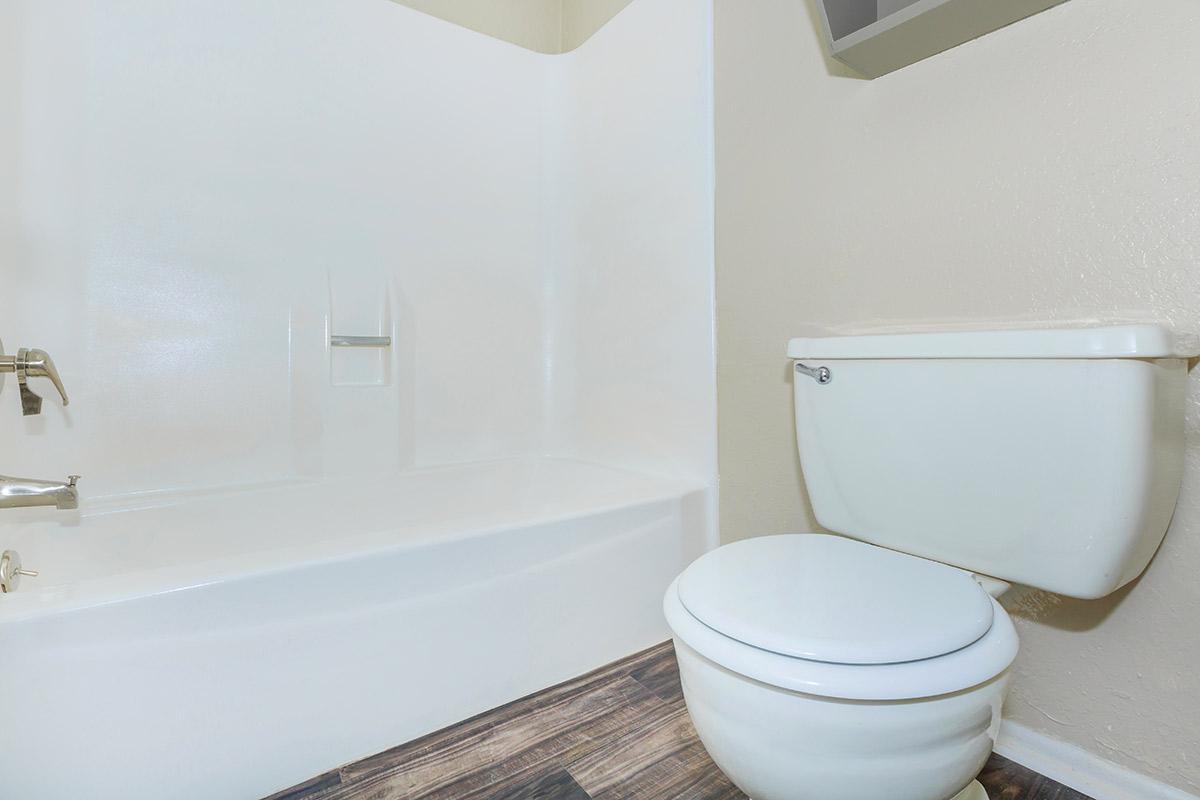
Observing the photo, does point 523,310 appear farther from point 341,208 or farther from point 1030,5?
point 1030,5

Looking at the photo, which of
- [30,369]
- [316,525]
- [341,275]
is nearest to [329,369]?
[341,275]

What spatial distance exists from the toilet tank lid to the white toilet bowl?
36 cm

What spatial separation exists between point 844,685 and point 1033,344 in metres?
0.58

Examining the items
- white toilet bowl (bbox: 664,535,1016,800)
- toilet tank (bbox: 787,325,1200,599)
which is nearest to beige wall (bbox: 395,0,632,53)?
toilet tank (bbox: 787,325,1200,599)

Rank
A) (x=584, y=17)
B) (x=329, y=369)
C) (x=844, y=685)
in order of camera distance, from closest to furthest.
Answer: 1. (x=844, y=685)
2. (x=329, y=369)
3. (x=584, y=17)

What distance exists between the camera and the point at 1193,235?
0.86 m

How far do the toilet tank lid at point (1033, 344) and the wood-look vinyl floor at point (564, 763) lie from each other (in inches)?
28.3

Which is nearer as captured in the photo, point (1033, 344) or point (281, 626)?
point (1033, 344)

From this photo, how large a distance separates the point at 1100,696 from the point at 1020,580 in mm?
283

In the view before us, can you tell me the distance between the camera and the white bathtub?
82 cm

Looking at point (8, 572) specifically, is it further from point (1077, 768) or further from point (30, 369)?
point (1077, 768)

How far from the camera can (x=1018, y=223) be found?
102 centimetres

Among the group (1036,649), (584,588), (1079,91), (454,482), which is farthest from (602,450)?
(1079,91)

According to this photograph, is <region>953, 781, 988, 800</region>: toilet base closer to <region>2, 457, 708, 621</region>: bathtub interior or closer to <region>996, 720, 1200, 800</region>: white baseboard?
<region>996, 720, 1200, 800</region>: white baseboard
